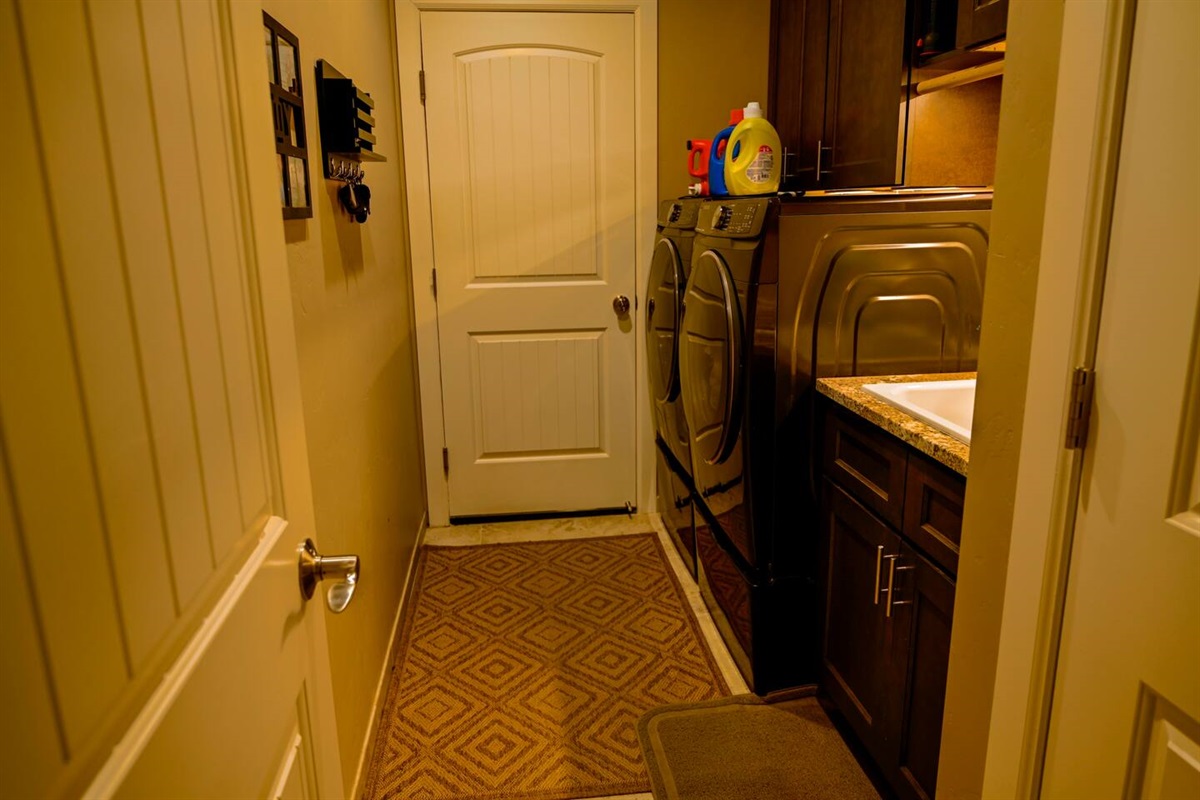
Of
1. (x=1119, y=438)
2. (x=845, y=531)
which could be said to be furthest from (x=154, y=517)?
(x=845, y=531)

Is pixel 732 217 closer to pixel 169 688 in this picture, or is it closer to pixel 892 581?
pixel 892 581

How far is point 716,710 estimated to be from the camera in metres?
2.15

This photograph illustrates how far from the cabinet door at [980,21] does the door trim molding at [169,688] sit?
1.86m

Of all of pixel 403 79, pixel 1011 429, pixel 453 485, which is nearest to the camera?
pixel 1011 429

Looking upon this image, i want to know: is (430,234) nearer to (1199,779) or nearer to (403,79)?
(403,79)

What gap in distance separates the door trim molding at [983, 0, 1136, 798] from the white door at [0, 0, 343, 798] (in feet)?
2.83

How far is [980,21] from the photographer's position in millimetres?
1853

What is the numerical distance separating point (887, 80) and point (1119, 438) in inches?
68.1

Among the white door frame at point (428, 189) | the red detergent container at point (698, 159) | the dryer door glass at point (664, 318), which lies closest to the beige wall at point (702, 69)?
the white door frame at point (428, 189)

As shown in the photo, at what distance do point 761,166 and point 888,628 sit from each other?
132 centimetres

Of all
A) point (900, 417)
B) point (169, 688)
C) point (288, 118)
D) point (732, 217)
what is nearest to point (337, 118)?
point (288, 118)

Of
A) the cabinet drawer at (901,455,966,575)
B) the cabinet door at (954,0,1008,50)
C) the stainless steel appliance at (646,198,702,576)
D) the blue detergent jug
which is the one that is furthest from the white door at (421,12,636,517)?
the cabinet drawer at (901,455,966,575)

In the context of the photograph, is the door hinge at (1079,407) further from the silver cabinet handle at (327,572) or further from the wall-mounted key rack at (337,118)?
the wall-mounted key rack at (337,118)

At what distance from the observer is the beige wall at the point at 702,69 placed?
10.2 ft
